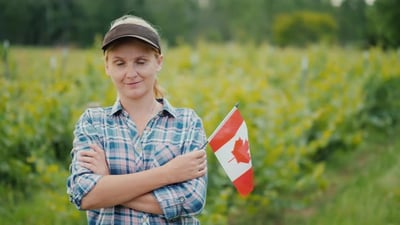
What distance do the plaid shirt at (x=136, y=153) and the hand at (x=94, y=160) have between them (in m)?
0.02

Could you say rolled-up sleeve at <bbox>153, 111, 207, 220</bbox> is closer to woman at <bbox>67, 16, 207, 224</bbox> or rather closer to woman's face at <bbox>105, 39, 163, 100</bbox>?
woman at <bbox>67, 16, 207, 224</bbox>

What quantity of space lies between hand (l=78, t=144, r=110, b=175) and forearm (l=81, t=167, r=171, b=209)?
0.19ft

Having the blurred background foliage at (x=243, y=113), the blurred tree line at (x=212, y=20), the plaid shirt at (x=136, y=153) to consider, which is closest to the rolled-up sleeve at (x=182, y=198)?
the plaid shirt at (x=136, y=153)

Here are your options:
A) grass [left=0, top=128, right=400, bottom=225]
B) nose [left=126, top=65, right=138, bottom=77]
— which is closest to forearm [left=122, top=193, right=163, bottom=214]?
nose [left=126, top=65, right=138, bottom=77]

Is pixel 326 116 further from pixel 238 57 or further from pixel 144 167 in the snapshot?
pixel 238 57

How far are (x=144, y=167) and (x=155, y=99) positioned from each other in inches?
12.6

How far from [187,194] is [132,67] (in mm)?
520

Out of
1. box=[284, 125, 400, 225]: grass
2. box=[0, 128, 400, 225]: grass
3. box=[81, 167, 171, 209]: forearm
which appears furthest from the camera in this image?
box=[284, 125, 400, 225]: grass

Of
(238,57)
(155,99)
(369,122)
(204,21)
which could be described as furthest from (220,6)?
(155,99)

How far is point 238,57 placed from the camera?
13.1 metres

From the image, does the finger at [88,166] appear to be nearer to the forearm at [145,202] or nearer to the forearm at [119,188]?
the forearm at [119,188]

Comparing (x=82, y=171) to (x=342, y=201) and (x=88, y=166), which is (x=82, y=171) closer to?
(x=88, y=166)

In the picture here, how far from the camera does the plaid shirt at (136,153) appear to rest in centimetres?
192

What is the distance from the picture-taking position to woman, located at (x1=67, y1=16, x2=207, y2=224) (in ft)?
6.15
